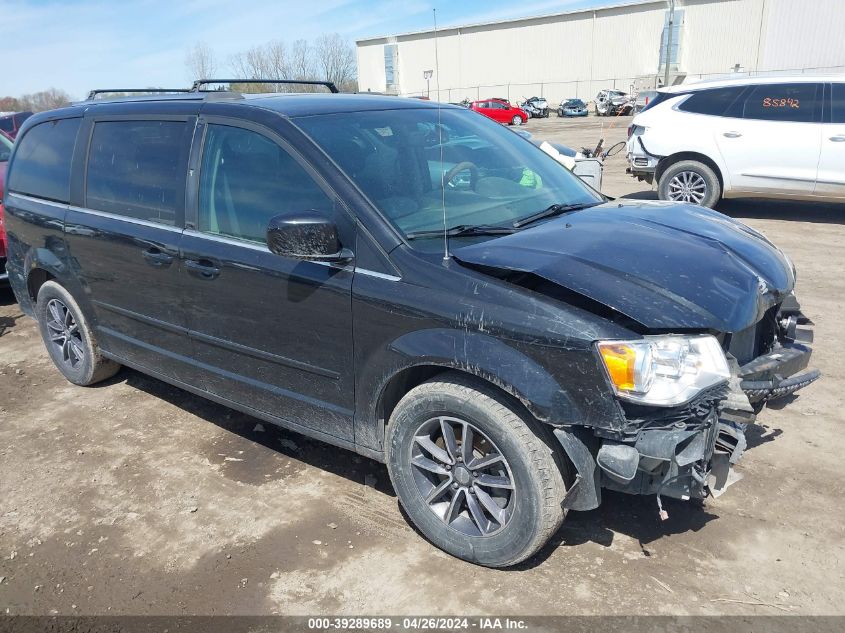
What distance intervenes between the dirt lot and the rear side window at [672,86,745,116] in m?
5.87

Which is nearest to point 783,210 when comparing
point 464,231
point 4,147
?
point 464,231

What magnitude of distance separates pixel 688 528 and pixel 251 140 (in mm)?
2731

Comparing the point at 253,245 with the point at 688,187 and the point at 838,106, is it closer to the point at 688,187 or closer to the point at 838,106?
the point at 688,187

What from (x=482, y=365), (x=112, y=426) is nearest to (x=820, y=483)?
(x=482, y=365)

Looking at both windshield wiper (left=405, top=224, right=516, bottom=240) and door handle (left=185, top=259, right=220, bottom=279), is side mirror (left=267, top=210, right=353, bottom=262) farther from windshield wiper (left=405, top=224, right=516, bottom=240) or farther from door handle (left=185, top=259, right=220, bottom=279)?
door handle (left=185, top=259, right=220, bottom=279)

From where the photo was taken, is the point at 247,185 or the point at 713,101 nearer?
the point at 247,185

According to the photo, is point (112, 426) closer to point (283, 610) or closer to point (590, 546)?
point (283, 610)

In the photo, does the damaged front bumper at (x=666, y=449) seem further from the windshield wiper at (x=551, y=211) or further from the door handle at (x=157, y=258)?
the door handle at (x=157, y=258)

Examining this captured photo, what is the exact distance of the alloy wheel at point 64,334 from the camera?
190 inches

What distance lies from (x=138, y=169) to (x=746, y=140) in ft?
25.8

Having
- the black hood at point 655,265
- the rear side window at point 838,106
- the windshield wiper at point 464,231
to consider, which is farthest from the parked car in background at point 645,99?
the windshield wiper at point 464,231

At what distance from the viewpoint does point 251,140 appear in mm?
3375

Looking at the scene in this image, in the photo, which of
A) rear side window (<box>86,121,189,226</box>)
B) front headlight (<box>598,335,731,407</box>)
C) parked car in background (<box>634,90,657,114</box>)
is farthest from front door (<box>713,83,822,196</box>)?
rear side window (<box>86,121,189,226</box>)

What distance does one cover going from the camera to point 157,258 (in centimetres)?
373
